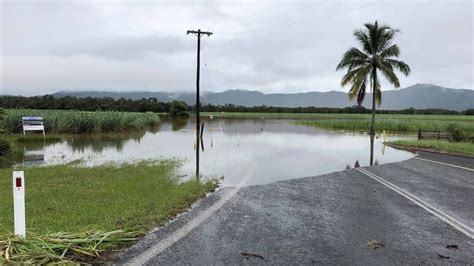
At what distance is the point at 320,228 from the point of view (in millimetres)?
6789

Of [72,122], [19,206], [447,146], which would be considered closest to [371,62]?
[447,146]

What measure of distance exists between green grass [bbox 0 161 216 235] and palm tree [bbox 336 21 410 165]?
23947 millimetres

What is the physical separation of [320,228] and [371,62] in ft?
96.5

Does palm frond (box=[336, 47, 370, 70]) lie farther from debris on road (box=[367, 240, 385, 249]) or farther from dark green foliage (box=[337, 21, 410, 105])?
debris on road (box=[367, 240, 385, 249])

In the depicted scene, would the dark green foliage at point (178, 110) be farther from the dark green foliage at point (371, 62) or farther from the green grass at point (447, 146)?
the green grass at point (447, 146)

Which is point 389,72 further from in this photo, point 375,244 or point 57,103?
point 57,103

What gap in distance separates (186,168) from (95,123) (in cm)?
2095

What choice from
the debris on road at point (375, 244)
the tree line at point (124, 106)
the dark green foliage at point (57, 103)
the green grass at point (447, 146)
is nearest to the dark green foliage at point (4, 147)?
the debris on road at point (375, 244)

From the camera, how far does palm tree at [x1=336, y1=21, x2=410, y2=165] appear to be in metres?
33.0

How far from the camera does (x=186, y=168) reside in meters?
14.9

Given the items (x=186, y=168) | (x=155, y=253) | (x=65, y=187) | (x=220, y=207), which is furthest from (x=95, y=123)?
(x=155, y=253)

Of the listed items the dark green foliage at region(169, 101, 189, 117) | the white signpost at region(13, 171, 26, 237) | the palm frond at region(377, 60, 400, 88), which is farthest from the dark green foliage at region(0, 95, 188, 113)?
the white signpost at region(13, 171, 26, 237)

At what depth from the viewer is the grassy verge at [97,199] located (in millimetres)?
6387

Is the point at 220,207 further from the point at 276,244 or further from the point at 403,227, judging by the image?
the point at 403,227
